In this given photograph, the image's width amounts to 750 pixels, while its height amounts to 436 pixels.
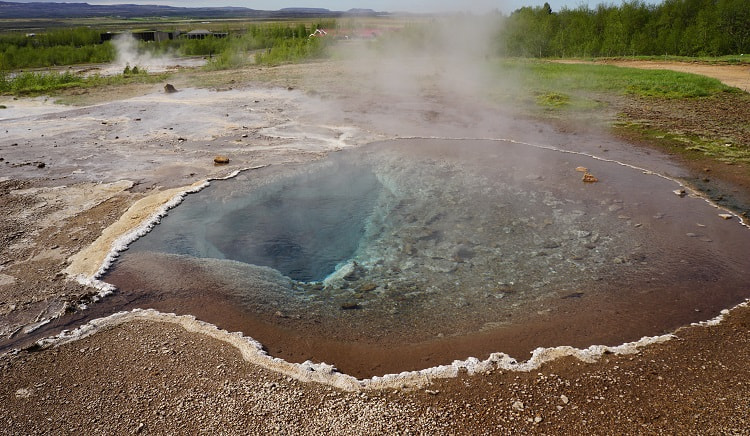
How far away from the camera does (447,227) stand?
20.5 ft

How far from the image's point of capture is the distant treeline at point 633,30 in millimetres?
19688

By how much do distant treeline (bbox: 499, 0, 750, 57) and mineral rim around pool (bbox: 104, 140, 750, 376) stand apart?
52.7 ft

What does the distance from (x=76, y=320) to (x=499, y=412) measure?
3.55 meters

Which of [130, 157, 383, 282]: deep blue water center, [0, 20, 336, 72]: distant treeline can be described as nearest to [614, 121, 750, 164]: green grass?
[130, 157, 383, 282]: deep blue water center

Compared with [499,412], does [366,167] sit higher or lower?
higher

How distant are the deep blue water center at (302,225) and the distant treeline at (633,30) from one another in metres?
18.5

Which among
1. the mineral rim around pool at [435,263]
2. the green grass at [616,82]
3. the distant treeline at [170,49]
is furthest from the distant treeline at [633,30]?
the mineral rim around pool at [435,263]

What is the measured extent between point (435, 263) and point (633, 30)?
21839 mm

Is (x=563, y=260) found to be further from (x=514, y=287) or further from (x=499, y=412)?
(x=499, y=412)

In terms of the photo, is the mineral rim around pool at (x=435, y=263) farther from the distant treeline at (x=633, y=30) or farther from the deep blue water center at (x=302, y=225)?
the distant treeline at (x=633, y=30)

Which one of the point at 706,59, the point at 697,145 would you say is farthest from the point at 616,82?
the point at 697,145

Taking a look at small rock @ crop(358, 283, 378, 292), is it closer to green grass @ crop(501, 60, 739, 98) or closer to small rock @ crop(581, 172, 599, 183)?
small rock @ crop(581, 172, 599, 183)

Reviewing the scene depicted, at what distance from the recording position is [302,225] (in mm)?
6477

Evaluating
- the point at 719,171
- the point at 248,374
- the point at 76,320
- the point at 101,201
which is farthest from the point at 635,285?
the point at 101,201
